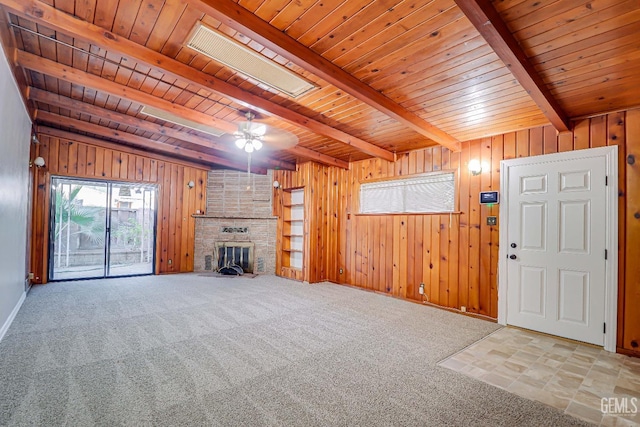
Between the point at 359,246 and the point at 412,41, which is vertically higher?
the point at 412,41

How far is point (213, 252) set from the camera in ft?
23.0

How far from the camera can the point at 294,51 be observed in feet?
7.39

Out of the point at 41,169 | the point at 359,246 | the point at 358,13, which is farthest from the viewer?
the point at 359,246

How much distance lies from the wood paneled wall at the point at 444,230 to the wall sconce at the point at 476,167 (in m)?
0.07

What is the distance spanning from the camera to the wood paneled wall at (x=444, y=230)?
9.72ft

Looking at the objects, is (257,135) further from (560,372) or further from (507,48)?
(560,372)

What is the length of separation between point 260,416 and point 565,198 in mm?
3811

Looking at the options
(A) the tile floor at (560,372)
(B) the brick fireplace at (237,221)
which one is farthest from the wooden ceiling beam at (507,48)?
(B) the brick fireplace at (237,221)

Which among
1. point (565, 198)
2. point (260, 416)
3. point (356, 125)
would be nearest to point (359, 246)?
point (356, 125)

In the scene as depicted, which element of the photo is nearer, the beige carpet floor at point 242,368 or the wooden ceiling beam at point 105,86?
the beige carpet floor at point 242,368

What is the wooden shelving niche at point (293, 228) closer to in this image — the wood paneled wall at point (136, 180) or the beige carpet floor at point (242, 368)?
the wood paneled wall at point (136, 180)

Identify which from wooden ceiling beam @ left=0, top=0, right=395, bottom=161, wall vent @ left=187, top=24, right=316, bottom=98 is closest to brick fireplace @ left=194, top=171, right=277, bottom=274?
wooden ceiling beam @ left=0, top=0, right=395, bottom=161

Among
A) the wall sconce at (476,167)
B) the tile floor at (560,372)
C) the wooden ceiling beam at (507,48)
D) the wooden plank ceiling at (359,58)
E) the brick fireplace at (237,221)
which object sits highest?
the wooden plank ceiling at (359,58)

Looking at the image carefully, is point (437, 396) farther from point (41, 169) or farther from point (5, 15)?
point (41, 169)
